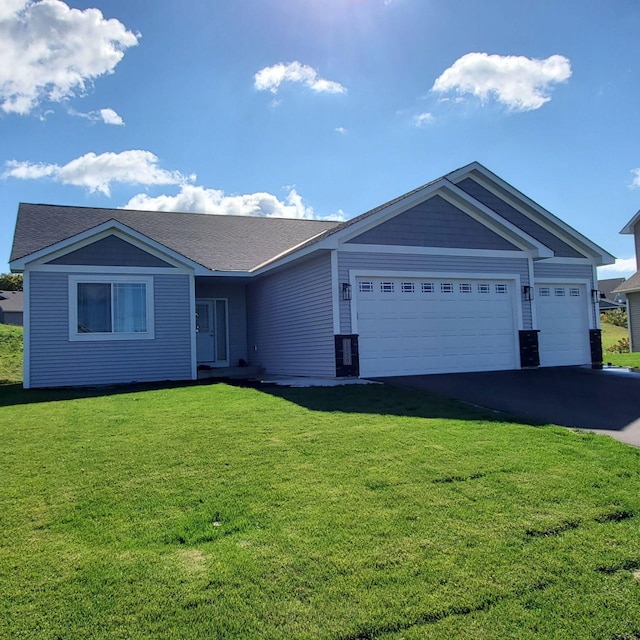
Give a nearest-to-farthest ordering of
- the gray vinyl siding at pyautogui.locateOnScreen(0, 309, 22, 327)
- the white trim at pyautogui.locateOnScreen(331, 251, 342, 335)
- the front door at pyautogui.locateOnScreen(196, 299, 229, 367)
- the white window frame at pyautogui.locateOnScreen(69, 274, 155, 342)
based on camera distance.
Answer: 1. the white trim at pyautogui.locateOnScreen(331, 251, 342, 335)
2. the white window frame at pyautogui.locateOnScreen(69, 274, 155, 342)
3. the front door at pyautogui.locateOnScreen(196, 299, 229, 367)
4. the gray vinyl siding at pyautogui.locateOnScreen(0, 309, 22, 327)

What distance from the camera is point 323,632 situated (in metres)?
2.68

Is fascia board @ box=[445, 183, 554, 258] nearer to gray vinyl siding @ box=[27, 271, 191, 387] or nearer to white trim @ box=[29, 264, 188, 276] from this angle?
white trim @ box=[29, 264, 188, 276]

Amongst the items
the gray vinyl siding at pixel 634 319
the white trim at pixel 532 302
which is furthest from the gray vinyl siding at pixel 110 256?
the gray vinyl siding at pixel 634 319

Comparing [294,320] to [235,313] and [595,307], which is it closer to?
[235,313]

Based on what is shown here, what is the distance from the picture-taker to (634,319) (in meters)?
25.7

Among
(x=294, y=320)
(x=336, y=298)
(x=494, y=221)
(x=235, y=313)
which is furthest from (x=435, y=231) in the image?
(x=235, y=313)

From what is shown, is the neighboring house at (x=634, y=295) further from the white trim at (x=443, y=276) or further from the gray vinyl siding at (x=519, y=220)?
the white trim at (x=443, y=276)

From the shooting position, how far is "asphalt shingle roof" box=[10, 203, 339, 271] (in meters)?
16.4

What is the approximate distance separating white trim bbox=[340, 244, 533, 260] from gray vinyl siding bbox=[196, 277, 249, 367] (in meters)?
6.44

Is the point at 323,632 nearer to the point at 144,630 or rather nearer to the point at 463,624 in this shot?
the point at 463,624

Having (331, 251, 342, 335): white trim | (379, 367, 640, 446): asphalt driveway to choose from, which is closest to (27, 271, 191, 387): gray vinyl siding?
(331, 251, 342, 335): white trim

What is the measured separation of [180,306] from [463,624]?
12.9 meters

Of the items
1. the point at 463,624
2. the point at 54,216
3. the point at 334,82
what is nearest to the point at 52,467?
the point at 463,624

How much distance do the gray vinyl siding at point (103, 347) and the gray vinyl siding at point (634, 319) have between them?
21.2 metres
